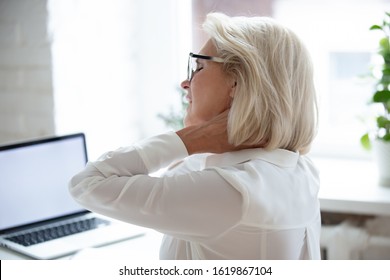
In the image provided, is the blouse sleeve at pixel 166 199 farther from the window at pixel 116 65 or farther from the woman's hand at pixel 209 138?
the window at pixel 116 65

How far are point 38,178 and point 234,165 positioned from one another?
61 cm

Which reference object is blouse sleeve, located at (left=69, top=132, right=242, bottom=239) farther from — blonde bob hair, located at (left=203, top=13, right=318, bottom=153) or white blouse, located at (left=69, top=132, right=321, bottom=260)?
blonde bob hair, located at (left=203, top=13, right=318, bottom=153)

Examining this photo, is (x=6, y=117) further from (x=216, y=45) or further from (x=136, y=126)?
(x=216, y=45)

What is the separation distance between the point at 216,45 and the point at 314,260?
401mm

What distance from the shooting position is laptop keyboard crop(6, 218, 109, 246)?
5.08ft

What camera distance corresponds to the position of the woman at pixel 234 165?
3.66 feet

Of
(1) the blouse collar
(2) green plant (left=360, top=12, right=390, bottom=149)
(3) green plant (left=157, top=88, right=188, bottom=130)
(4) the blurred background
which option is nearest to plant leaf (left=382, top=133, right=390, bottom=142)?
(2) green plant (left=360, top=12, right=390, bottom=149)

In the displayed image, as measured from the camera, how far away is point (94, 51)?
2.05 metres

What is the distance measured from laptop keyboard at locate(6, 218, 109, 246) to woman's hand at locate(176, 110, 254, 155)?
489mm

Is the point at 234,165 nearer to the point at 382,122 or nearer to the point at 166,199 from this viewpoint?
the point at 166,199

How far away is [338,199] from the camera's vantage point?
1.83 m

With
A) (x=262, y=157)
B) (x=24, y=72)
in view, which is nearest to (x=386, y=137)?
(x=262, y=157)

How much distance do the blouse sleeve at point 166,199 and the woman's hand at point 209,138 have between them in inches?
1.7

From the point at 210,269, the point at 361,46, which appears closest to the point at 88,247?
the point at 210,269
